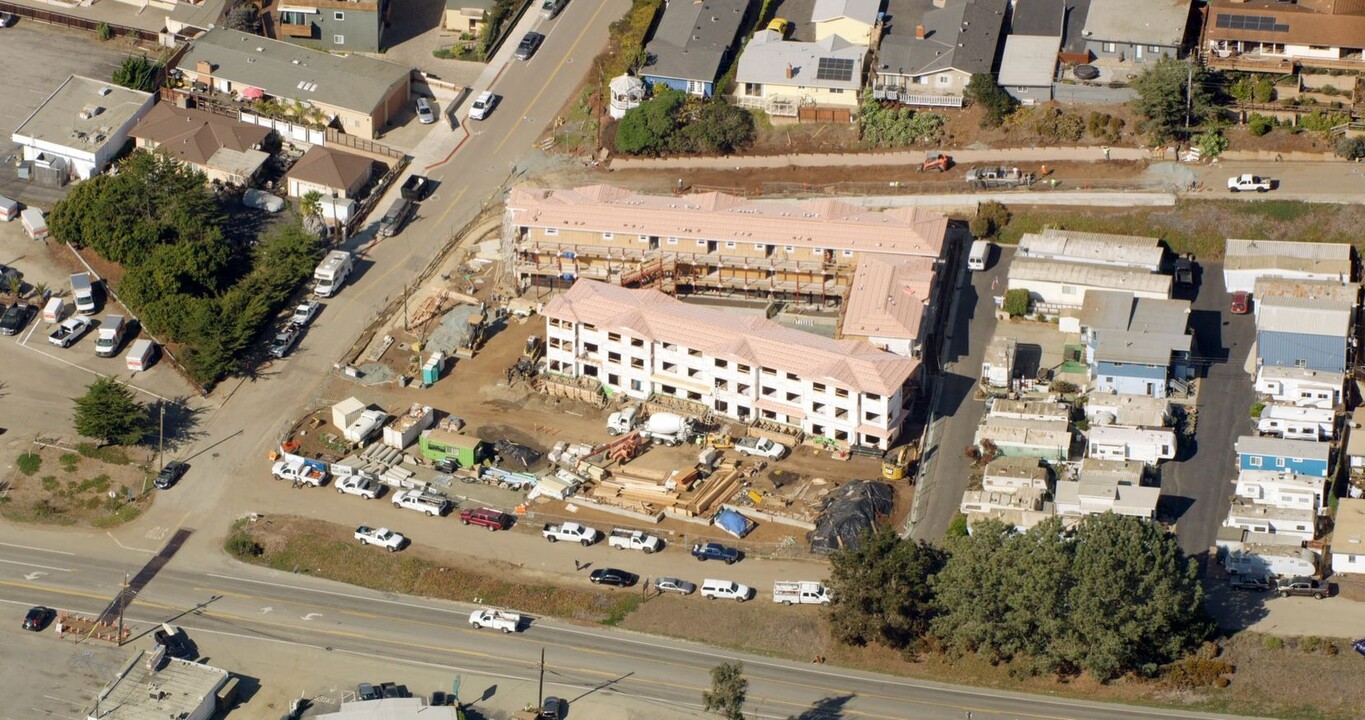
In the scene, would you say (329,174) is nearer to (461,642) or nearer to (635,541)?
(635,541)

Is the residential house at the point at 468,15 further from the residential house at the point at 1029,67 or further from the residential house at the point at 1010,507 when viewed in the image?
the residential house at the point at 1010,507

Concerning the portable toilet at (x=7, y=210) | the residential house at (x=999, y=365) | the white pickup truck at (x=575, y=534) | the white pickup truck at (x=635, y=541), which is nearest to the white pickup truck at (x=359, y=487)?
the white pickup truck at (x=575, y=534)

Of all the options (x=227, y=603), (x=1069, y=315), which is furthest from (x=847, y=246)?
(x=227, y=603)

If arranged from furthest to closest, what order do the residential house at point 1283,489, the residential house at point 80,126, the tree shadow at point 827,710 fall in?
the residential house at point 80,126, the residential house at point 1283,489, the tree shadow at point 827,710

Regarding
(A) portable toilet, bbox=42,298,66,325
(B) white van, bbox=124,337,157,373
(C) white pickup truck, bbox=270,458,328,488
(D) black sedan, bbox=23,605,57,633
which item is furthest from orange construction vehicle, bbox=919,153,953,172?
(D) black sedan, bbox=23,605,57,633

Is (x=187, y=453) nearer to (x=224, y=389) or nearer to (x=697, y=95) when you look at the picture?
(x=224, y=389)

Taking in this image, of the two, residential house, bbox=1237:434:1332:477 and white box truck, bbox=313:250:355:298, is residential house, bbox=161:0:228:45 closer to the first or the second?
white box truck, bbox=313:250:355:298

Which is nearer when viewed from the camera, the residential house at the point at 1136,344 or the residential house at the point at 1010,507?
the residential house at the point at 1010,507
